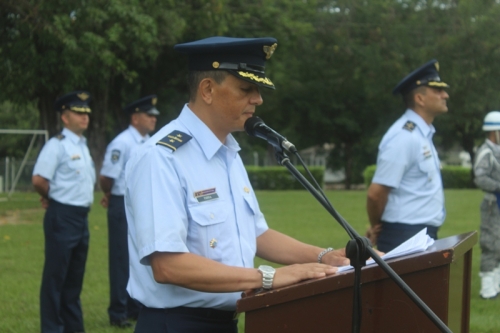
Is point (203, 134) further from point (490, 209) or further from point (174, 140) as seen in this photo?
point (490, 209)

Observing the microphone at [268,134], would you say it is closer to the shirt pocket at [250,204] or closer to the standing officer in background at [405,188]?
the shirt pocket at [250,204]

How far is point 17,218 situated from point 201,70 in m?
18.5

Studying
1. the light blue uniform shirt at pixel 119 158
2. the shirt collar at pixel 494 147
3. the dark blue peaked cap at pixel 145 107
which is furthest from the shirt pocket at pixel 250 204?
the shirt collar at pixel 494 147

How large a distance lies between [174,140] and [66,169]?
14.7ft

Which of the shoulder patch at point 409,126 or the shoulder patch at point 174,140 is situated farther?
the shoulder patch at point 409,126

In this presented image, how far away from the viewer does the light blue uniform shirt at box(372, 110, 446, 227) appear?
6.41 metres

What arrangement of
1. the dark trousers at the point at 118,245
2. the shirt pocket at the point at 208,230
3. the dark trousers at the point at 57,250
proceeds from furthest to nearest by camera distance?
the dark trousers at the point at 118,245 < the dark trousers at the point at 57,250 < the shirt pocket at the point at 208,230

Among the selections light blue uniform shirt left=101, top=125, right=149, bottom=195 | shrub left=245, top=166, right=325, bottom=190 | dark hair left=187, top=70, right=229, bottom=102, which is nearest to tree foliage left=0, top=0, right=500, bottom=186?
shrub left=245, top=166, right=325, bottom=190

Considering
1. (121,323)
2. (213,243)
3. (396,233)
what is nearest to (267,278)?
(213,243)

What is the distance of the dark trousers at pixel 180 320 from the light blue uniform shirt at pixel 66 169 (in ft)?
14.0

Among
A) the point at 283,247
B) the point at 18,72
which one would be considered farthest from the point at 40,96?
the point at 283,247

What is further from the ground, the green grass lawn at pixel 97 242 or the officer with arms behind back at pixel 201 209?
the officer with arms behind back at pixel 201 209

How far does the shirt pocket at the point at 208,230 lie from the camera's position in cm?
314

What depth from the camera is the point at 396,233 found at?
644 centimetres
